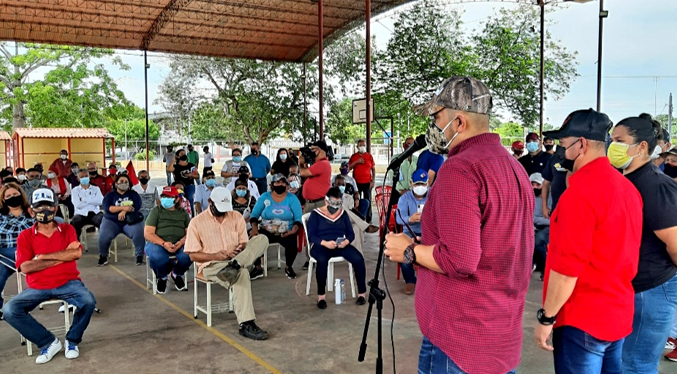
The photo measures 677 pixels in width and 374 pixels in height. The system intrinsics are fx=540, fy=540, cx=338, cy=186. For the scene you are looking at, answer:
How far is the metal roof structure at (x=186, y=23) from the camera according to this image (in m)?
16.8

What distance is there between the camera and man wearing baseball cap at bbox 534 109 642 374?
2.03 m

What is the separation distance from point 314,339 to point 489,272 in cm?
297

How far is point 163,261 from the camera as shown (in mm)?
5914

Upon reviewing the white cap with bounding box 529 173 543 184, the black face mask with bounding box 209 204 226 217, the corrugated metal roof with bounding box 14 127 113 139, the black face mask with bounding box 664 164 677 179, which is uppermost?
the corrugated metal roof with bounding box 14 127 113 139

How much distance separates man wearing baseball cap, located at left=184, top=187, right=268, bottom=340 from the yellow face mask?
9.99 ft

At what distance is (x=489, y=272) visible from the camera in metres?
1.79

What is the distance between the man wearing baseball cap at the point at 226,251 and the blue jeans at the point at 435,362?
9.02ft

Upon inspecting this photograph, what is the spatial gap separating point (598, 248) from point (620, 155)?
720 millimetres

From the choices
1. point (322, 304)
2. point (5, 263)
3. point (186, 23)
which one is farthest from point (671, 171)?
point (186, 23)

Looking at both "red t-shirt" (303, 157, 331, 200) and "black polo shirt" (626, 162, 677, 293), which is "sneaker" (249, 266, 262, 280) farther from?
"black polo shirt" (626, 162, 677, 293)

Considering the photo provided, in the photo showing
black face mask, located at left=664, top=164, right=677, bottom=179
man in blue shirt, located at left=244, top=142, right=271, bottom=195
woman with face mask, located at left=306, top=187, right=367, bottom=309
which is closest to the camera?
woman with face mask, located at left=306, top=187, right=367, bottom=309

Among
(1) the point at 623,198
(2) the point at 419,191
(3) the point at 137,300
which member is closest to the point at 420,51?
(2) the point at 419,191

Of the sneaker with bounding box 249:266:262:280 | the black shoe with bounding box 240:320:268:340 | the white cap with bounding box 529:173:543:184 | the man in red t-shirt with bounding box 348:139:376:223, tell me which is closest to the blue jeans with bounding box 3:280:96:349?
the black shoe with bounding box 240:320:268:340

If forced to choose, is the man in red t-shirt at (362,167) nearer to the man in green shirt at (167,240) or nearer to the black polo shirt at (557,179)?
the man in green shirt at (167,240)
